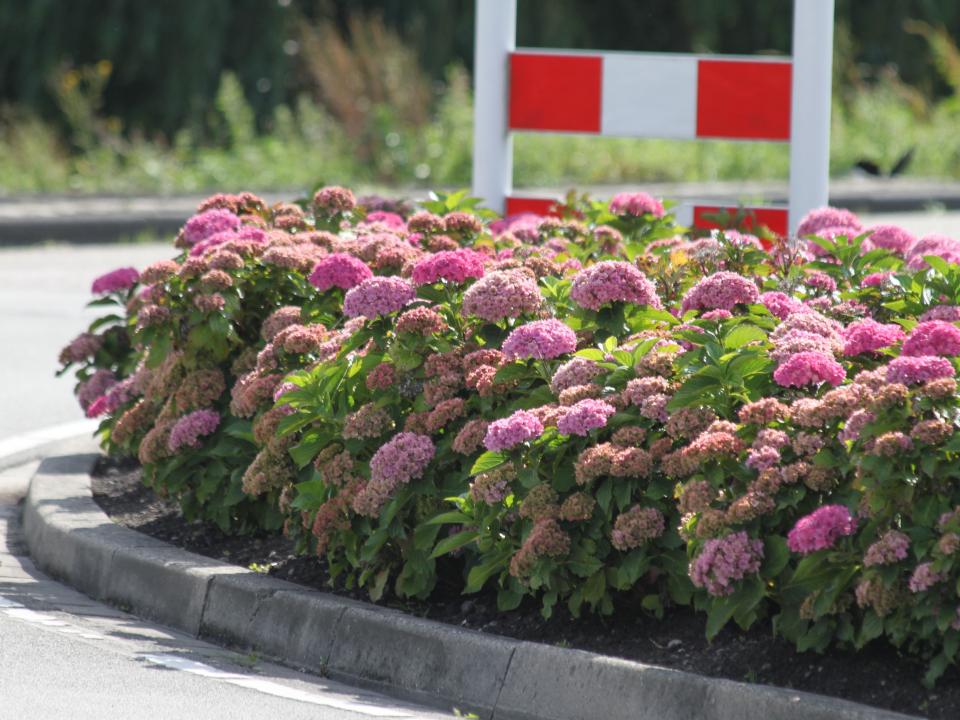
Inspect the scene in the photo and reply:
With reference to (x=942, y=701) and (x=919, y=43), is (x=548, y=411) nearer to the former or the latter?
(x=942, y=701)

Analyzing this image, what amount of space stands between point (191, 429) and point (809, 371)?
2.19 meters

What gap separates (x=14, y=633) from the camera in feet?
16.9

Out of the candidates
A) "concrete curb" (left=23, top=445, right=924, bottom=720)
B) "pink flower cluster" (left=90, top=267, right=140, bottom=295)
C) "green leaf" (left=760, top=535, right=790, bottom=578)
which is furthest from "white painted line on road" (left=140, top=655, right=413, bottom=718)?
"pink flower cluster" (left=90, top=267, right=140, bottom=295)

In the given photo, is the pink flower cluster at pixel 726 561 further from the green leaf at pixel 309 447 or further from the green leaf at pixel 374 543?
the green leaf at pixel 309 447

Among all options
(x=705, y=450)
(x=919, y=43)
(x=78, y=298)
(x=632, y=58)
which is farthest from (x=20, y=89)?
(x=705, y=450)

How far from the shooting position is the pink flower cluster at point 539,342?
16.2 ft

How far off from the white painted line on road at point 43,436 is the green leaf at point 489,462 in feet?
10.6

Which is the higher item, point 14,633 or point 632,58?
point 632,58

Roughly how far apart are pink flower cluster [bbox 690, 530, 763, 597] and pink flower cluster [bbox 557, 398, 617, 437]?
1.55 feet

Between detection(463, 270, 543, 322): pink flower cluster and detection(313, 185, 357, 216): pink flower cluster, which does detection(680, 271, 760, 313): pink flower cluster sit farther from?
detection(313, 185, 357, 216): pink flower cluster

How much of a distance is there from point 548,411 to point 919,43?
21616 millimetres

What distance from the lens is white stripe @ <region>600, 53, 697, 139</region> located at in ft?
23.5

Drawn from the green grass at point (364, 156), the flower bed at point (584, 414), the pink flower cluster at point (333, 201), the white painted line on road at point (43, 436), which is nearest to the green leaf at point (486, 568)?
the flower bed at point (584, 414)

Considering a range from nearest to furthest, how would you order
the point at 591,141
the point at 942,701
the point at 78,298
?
the point at 942,701 < the point at 78,298 < the point at 591,141
